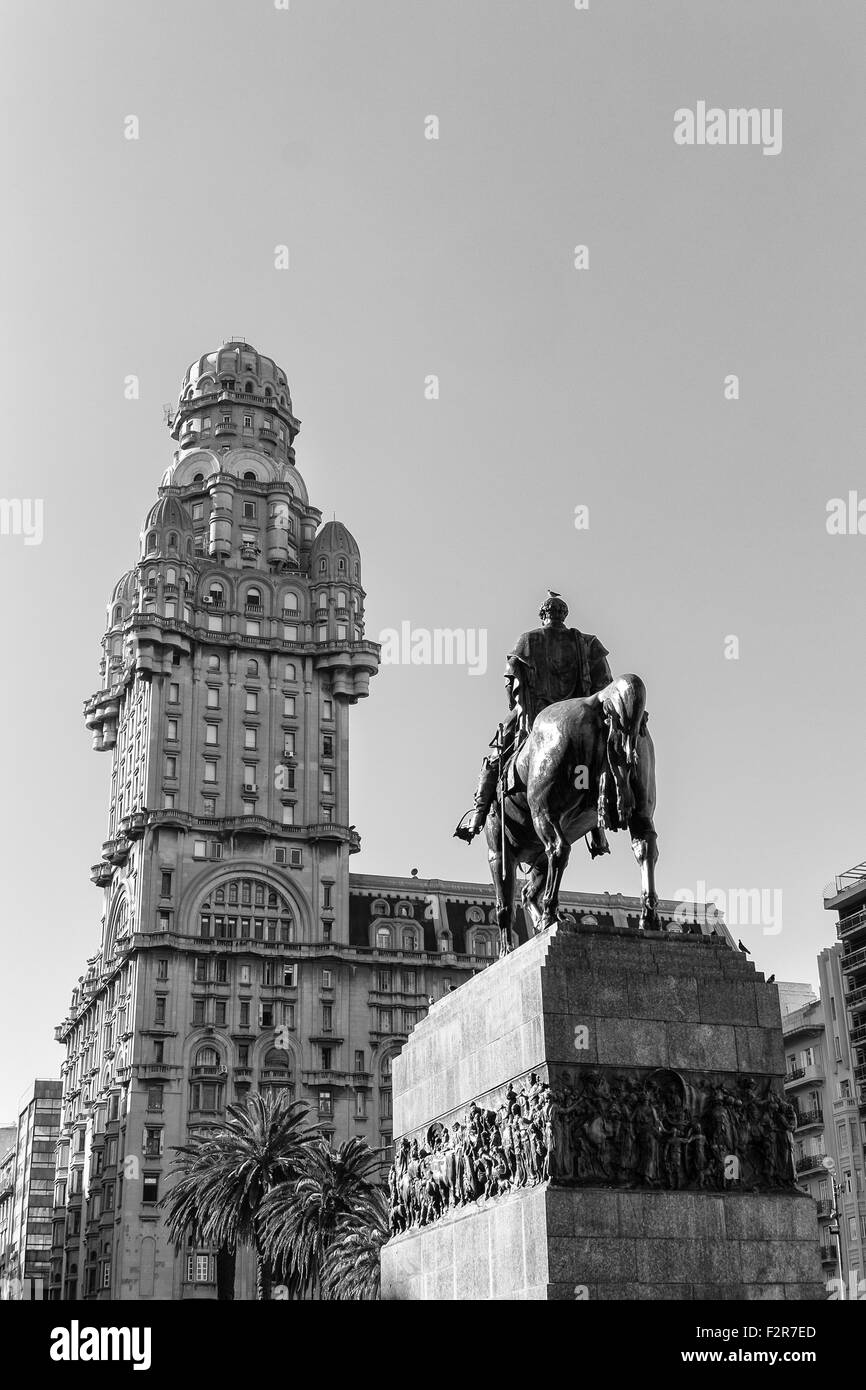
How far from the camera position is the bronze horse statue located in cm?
2130

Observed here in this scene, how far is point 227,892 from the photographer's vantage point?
113000 millimetres

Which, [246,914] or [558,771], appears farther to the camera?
[246,914]

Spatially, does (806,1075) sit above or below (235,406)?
below

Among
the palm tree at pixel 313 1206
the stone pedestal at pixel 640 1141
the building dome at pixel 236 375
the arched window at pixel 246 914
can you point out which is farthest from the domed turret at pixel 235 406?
the stone pedestal at pixel 640 1141

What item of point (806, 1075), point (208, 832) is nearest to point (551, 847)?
point (806, 1075)

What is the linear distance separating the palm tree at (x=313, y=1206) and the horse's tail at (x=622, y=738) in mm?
47028

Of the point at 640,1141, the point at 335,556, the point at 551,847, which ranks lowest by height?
the point at 640,1141

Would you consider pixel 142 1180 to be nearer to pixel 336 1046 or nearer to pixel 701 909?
pixel 336 1046

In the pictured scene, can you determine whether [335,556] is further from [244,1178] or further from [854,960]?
[244,1178]

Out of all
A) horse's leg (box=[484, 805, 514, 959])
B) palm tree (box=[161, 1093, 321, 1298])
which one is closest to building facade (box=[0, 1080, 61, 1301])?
palm tree (box=[161, 1093, 321, 1298])

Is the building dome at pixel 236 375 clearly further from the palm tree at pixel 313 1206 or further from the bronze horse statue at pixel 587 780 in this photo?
the bronze horse statue at pixel 587 780

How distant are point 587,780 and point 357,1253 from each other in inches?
1756

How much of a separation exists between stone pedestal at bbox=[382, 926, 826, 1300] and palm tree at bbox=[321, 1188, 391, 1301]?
39895mm
